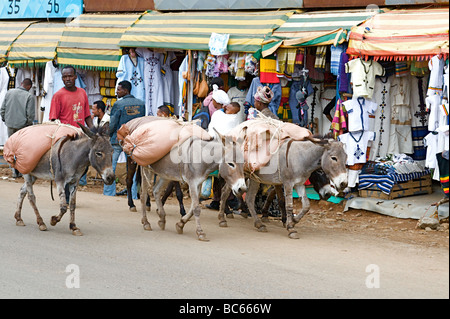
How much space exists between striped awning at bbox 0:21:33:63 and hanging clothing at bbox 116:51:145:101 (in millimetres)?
3683

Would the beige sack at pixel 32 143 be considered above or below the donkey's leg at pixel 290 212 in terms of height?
above

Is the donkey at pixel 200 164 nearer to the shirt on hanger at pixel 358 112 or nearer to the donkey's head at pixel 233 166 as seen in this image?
the donkey's head at pixel 233 166

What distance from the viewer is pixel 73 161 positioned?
932cm

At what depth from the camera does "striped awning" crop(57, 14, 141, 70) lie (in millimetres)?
14250

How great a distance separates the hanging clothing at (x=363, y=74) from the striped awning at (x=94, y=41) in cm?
503

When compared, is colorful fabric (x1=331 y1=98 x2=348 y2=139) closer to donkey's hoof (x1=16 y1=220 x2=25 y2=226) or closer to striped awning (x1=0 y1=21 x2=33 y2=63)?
donkey's hoof (x1=16 y1=220 x2=25 y2=226)

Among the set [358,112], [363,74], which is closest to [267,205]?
[358,112]

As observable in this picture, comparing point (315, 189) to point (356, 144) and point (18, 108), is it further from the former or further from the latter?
point (18, 108)

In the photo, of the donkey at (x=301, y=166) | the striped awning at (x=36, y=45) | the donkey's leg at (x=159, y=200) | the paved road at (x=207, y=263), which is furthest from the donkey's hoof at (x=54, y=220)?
the striped awning at (x=36, y=45)

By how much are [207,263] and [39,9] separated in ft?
34.8

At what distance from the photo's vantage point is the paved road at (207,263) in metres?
6.71

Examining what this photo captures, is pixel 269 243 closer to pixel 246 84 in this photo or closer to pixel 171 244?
pixel 171 244

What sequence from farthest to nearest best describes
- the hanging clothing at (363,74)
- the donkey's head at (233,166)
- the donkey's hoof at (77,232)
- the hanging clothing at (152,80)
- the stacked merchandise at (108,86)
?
the stacked merchandise at (108,86), the hanging clothing at (152,80), the hanging clothing at (363,74), the donkey's hoof at (77,232), the donkey's head at (233,166)
